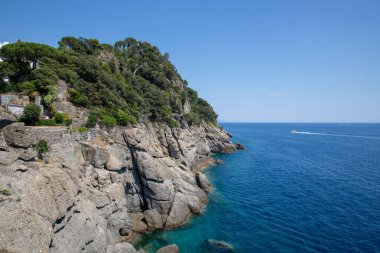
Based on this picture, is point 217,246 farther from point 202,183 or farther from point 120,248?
point 202,183

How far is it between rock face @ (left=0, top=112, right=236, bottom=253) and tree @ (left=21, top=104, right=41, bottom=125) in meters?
3.01

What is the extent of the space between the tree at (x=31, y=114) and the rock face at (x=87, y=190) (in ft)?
9.89

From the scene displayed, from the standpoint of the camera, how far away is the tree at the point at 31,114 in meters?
23.1

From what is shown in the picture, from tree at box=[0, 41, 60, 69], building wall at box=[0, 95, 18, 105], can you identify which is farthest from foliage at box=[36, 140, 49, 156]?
tree at box=[0, 41, 60, 69]

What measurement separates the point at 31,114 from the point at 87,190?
31.3 ft

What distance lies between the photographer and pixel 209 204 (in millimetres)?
37531

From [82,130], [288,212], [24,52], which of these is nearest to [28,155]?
Answer: [82,130]

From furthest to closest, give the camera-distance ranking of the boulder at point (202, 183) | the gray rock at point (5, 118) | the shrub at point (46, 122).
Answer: the boulder at point (202, 183), the shrub at point (46, 122), the gray rock at point (5, 118)

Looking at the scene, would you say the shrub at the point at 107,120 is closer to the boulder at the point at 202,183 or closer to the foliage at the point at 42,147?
the foliage at the point at 42,147

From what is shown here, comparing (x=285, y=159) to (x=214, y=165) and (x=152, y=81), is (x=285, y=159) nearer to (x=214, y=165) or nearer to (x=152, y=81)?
(x=214, y=165)

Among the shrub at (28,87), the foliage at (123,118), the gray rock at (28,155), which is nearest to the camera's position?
the gray rock at (28,155)

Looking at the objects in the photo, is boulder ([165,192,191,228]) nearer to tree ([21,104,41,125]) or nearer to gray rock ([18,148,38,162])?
gray rock ([18,148,38,162])

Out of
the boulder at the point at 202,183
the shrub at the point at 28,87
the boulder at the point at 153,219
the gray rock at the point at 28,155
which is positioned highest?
the shrub at the point at 28,87

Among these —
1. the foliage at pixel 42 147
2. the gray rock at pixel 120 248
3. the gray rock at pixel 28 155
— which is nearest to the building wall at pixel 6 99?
the foliage at pixel 42 147
